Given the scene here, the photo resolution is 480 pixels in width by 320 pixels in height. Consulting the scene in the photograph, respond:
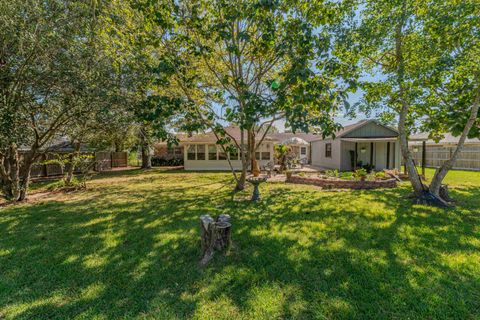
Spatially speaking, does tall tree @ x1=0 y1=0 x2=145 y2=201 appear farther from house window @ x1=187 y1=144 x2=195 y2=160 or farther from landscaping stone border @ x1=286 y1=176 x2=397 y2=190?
house window @ x1=187 y1=144 x2=195 y2=160

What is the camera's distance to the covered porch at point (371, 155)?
15.7m

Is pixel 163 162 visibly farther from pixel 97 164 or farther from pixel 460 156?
pixel 460 156

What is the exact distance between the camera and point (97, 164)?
56.0ft

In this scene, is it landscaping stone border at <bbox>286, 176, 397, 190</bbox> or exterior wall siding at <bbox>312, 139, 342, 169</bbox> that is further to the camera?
exterior wall siding at <bbox>312, 139, 342, 169</bbox>

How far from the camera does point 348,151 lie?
15977 millimetres

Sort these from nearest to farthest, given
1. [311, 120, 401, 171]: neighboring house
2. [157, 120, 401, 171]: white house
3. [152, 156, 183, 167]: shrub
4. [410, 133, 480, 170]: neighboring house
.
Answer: [410, 133, 480, 170]: neighboring house
[157, 120, 401, 171]: white house
[311, 120, 401, 171]: neighboring house
[152, 156, 183, 167]: shrub

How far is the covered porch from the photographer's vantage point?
15688 mm

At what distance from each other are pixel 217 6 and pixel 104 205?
6.66 m

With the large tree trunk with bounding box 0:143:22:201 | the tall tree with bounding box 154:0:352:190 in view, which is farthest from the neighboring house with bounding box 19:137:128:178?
the tall tree with bounding box 154:0:352:190

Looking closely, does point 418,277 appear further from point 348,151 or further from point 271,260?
point 348,151

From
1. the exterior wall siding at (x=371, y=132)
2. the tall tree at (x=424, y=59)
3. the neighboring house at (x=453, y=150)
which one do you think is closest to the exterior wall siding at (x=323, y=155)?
the exterior wall siding at (x=371, y=132)

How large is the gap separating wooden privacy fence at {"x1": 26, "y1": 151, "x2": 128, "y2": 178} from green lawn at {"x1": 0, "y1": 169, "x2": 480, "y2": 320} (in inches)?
293

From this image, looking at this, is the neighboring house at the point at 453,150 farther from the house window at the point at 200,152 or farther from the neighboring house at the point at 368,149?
the house window at the point at 200,152

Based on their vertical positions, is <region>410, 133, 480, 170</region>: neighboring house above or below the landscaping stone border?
above
